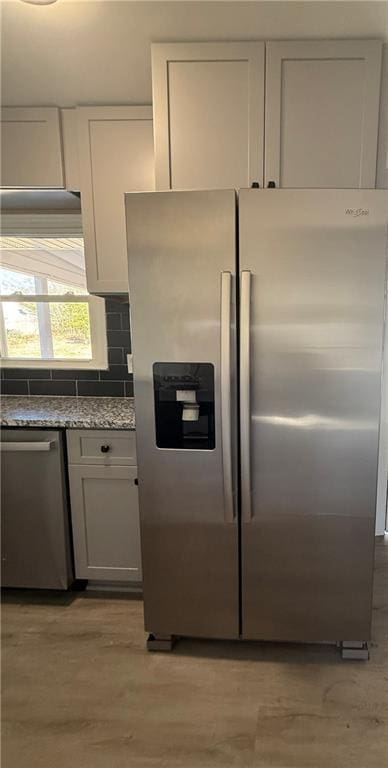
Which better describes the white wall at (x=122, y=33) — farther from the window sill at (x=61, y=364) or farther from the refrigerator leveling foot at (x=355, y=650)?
the refrigerator leveling foot at (x=355, y=650)

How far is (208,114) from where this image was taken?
6.03ft

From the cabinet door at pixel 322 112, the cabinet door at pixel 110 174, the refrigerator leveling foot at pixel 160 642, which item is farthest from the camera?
the cabinet door at pixel 110 174

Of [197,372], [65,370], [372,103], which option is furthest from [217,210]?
[65,370]

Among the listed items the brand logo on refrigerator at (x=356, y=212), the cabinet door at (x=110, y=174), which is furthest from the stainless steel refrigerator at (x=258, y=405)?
the cabinet door at (x=110, y=174)

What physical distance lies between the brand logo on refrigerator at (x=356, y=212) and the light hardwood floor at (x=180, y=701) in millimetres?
1724

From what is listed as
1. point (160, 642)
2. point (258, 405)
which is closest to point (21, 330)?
point (258, 405)

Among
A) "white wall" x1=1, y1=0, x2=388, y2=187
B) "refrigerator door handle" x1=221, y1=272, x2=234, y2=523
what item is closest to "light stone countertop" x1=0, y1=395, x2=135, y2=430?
"refrigerator door handle" x1=221, y1=272, x2=234, y2=523

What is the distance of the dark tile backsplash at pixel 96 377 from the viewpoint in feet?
8.45

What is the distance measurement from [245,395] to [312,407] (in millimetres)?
249

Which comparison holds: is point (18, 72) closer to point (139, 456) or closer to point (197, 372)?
point (197, 372)

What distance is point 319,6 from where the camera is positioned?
162 cm

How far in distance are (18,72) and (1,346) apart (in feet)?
4.73

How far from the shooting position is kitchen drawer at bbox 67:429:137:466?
83.9 inches

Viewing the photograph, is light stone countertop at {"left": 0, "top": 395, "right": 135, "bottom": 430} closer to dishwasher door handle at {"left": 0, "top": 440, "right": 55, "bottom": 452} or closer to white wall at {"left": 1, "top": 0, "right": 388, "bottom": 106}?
dishwasher door handle at {"left": 0, "top": 440, "right": 55, "bottom": 452}
